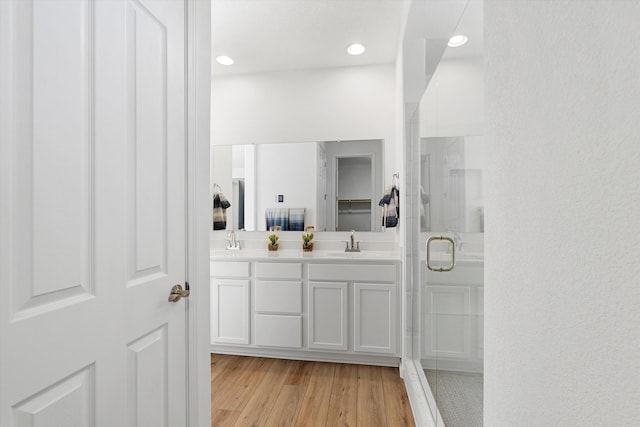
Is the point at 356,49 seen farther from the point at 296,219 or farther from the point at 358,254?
the point at 358,254

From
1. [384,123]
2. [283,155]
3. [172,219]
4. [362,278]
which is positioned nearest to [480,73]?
[172,219]

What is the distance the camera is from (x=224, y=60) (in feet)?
10.2

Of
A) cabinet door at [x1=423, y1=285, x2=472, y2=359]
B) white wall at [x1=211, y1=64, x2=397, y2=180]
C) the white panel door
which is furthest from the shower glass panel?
white wall at [x1=211, y1=64, x2=397, y2=180]

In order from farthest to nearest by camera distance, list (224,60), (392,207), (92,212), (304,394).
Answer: (224,60) < (392,207) < (304,394) < (92,212)

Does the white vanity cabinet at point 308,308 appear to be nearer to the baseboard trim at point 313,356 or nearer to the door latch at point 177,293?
the baseboard trim at point 313,356

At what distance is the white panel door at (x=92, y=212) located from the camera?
0.69 meters

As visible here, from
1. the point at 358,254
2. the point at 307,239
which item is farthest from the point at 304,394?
the point at 307,239

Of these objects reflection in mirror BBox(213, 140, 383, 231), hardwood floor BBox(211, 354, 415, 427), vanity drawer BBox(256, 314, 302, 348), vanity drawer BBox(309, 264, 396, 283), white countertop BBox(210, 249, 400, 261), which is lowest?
hardwood floor BBox(211, 354, 415, 427)

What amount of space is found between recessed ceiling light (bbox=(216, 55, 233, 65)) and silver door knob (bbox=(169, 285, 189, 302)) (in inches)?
99.0

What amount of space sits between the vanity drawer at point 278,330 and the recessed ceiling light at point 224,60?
7.63ft

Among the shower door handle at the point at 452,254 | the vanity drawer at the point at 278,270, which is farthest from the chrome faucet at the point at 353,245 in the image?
the shower door handle at the point at 452,254

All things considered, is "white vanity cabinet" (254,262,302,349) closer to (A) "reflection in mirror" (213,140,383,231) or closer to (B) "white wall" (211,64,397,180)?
(A) "reflection in mirror" (213,140,383,231)

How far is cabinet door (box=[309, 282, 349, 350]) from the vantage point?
2.61 meters

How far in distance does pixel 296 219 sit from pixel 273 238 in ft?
0.95
